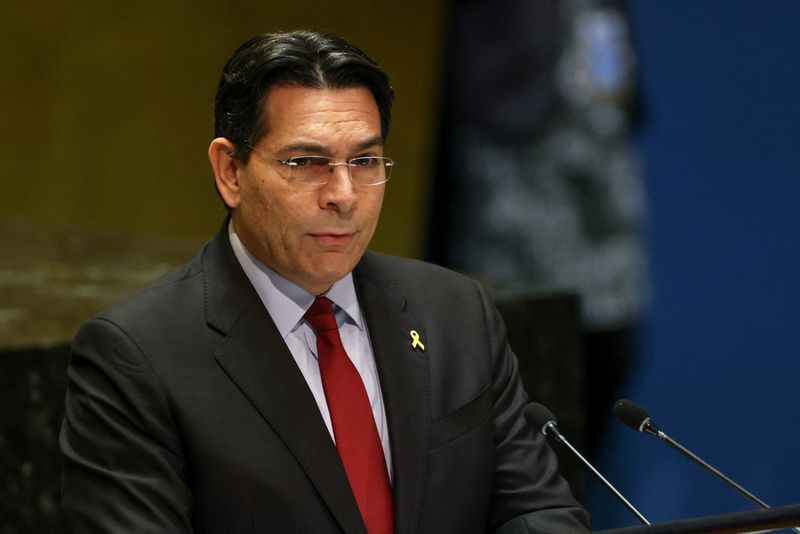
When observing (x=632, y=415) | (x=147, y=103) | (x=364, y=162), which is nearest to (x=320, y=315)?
(x=364, y=162)

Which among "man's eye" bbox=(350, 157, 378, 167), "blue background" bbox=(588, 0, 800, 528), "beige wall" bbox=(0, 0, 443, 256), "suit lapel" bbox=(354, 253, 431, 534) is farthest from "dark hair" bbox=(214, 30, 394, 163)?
"beige wall" bbox=(0, 0, 443, 256)

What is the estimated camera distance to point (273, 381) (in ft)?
6.07

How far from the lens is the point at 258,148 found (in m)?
1.86

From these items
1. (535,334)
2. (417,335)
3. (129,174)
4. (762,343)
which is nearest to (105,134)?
(129,174)

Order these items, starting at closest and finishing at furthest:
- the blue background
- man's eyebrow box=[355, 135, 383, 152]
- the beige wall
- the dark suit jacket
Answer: the dark suit jacket < man's eyebrow box=[355, 135, 383, 152] < the blue background < the beige wall

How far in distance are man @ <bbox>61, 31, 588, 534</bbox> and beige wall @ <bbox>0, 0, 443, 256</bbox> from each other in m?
3.24

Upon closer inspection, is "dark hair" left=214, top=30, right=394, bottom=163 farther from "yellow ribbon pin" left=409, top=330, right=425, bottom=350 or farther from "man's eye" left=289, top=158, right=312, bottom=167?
"yellow ribbon pin" left=409, top=330, right=425, bottom=350

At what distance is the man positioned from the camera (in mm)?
1773

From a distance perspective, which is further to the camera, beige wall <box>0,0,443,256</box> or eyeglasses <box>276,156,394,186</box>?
beige wall <box>0,0,443,256</box>

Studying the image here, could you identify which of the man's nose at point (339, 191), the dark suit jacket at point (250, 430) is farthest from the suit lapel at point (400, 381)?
the man's nose at point (339, 191)

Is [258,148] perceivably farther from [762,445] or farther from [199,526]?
[762,445]

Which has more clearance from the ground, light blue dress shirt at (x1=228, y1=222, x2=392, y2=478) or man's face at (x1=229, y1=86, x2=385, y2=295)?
man's face at (x1=229, y1=86, x2=385, y2=295)

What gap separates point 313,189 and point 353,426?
14.0 inches

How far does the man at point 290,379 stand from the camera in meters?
1.77
